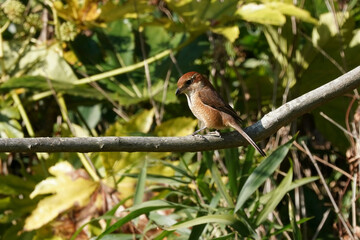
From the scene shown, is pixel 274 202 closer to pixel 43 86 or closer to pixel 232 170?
pixel 232 170

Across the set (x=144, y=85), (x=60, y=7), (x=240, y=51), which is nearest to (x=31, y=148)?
(x=60, y=7)

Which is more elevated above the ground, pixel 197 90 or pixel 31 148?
pixel 197 90

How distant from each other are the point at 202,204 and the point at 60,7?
1326 mm

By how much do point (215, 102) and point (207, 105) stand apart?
37mm

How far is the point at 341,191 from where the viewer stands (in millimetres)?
3004

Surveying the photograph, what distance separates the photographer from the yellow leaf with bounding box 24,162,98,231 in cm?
281

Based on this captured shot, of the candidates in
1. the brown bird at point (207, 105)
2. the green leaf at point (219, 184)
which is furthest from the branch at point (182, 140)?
the green leaf at point (219, 184)

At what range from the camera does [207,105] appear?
2500 millimetres

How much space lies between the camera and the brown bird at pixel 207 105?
244 cm

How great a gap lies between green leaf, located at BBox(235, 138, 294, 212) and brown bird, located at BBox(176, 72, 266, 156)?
224 millimetres

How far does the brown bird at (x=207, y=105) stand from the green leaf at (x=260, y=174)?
0.22 meters

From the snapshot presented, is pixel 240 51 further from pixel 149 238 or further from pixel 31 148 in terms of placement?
pixel 31 148

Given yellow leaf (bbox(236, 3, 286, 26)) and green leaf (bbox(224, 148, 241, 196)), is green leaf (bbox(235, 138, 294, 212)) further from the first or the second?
yellow leaf (bbox(236, 3, 286, 26))

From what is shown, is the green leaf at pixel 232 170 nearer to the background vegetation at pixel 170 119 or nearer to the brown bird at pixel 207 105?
the background vegetation at pixel 170 119
